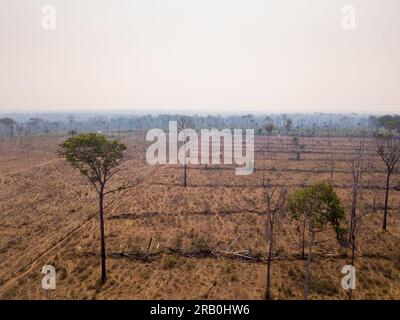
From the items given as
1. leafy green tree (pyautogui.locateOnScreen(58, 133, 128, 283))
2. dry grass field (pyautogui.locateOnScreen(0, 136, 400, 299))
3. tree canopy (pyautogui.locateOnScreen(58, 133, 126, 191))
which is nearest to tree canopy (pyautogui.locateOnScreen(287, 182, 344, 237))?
dry grass field (pyautogui.locateOnScreen(0, 136, 400, 299))

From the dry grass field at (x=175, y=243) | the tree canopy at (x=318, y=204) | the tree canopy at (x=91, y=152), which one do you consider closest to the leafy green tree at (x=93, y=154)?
the tree canopy at (x=91, y=152)

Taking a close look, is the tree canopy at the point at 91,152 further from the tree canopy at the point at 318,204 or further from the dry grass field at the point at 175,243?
the tree canopy at the point at 318,204

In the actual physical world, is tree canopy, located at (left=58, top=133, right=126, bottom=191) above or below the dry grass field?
above

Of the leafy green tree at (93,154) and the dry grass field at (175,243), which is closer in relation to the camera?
the dry grass field at (175,243)

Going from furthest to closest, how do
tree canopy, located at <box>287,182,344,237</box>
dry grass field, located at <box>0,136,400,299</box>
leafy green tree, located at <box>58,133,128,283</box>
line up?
tree canopy, located at <box>287,182,344,237</box> < leafy green tree, located at <box>58,133,128,283</box> < dry grass field, located at <box>0,136,400,299</box>

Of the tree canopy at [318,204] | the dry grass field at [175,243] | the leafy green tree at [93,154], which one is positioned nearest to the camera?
the dry grass field at [175,243]

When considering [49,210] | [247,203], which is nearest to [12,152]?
[49,210]

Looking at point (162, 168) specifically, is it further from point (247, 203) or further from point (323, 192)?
point (323, 192)

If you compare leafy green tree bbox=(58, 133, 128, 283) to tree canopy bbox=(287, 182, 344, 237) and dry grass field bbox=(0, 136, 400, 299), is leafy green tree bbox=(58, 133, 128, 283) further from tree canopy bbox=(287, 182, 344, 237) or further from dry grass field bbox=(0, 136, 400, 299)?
tree canopy bbox=(287, 182, 344, 237)
